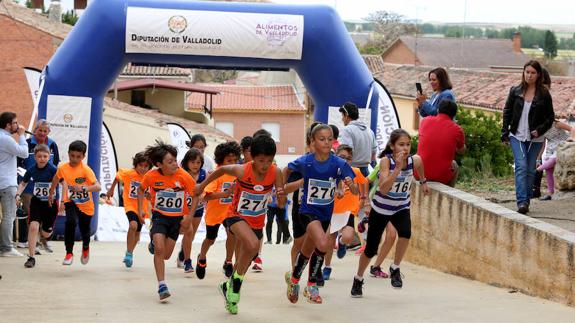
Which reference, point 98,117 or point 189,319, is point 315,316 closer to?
point 189,319

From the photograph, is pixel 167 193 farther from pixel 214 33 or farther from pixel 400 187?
pixel 214 33

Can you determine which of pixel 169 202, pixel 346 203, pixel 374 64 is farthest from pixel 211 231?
pixel 374 64

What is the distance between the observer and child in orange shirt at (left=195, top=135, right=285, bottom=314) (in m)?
9.26

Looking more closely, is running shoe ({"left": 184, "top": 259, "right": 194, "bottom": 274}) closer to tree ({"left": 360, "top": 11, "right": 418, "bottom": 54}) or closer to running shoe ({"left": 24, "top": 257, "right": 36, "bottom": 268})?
running shoe ({"left": 24, "top": 257, "right": 36, "bottom": 268})

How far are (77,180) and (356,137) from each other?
11.5 feet

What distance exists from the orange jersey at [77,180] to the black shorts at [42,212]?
48 centimetres

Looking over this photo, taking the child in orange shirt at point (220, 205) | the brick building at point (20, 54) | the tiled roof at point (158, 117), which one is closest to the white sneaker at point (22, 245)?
the child in orange shirt at point (220, 205)

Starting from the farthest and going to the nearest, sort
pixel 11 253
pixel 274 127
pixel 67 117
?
pixel 274 127 < pixel 67 117 < pixel 11 253

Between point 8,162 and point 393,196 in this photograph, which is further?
point 8,162

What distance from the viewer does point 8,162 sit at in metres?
12.8

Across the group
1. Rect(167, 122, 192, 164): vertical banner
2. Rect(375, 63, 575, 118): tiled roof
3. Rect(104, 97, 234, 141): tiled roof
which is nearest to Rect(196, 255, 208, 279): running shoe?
Rect(167, 122, 192, 164): vertical banner

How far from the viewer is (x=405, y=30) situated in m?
112

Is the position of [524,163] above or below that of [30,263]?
above

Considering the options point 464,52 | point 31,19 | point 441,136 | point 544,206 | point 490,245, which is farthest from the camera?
point 464,52
